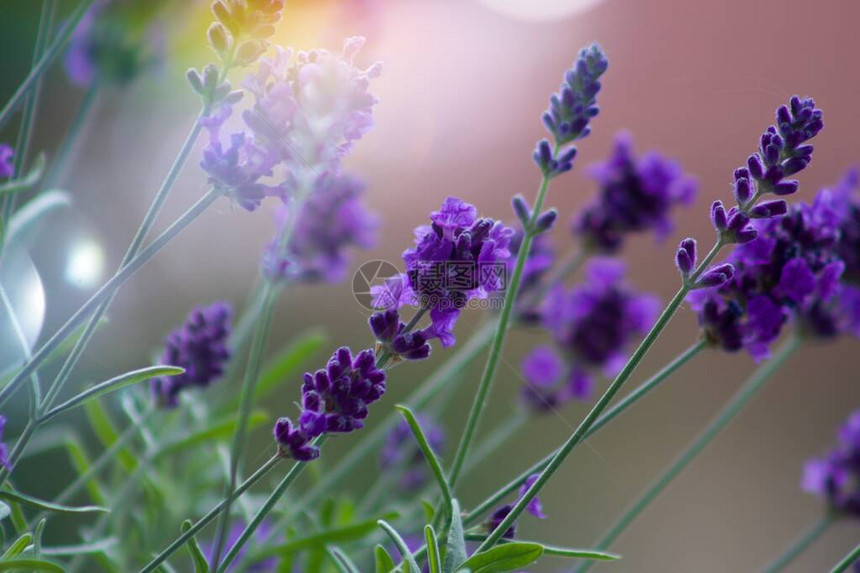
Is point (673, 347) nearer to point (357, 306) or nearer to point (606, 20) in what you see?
point (606, 20)

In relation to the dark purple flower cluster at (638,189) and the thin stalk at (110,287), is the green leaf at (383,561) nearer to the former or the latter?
the thin stalk at (110,287)

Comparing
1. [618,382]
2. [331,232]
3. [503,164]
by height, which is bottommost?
[618,382]

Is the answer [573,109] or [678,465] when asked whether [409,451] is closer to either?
[678,465]

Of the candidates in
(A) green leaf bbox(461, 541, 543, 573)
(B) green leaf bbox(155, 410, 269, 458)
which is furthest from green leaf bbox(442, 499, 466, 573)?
(B) green leaf bbox(155, 410, 269, 458)

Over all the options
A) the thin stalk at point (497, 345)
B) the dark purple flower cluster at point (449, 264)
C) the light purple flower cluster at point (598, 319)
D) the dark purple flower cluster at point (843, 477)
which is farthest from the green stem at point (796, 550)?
the dark purple flower cluster at point (449, 264)

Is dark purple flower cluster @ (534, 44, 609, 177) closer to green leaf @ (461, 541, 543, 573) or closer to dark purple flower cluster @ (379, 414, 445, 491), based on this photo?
green leaf @ (461, 541, 543, 573)

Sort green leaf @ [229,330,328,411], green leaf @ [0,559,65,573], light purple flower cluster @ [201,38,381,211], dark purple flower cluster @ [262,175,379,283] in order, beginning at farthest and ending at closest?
1. green leaf @ [229,330,328,411]
2. dark purple flower cluster @ [262,175,379,283]
3. light purple flower cluster @ [201,38,381,211]
4. green leaf @ [0,559,65,573]

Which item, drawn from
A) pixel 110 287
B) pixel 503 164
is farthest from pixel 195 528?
pixel 503 164
